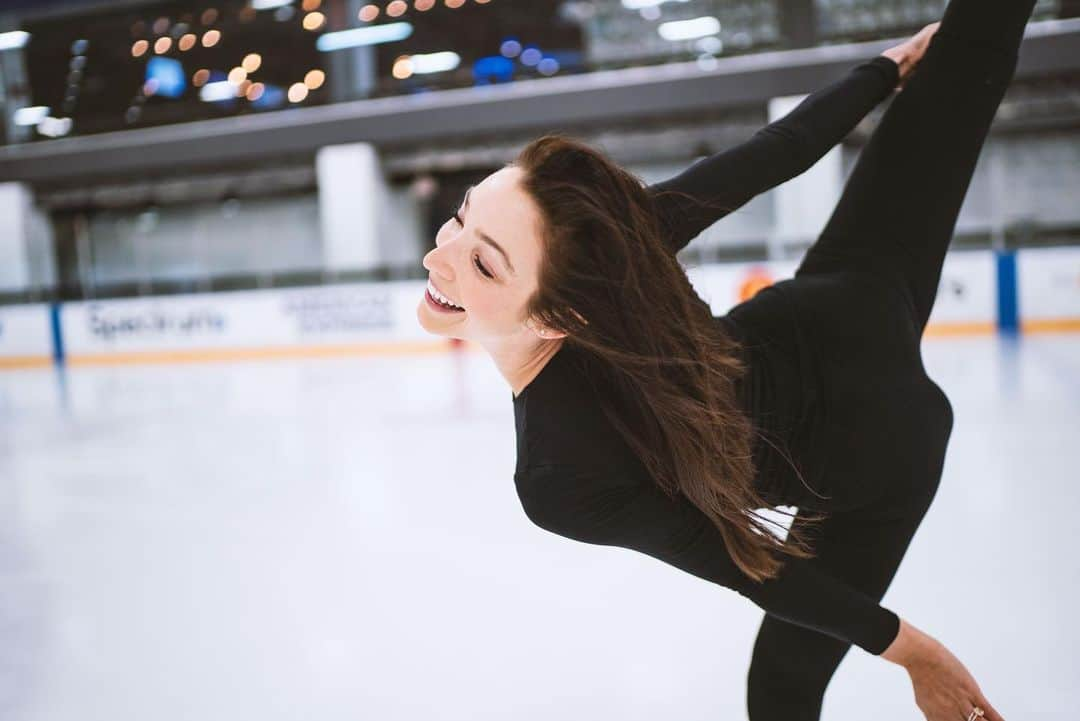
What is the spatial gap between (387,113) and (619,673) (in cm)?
1273

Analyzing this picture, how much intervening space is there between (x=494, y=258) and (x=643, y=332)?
193 millimetres

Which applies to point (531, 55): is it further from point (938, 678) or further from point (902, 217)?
point (938, 678)

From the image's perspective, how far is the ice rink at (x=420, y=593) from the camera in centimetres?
202

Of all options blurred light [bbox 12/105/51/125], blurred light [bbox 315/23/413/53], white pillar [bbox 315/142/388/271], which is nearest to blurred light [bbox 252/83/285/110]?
blurred light [bbox 315/23/413/53]

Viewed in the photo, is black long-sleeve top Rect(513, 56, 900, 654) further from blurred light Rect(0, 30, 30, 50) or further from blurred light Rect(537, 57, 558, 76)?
blurred light Rect(0, 30, 30, 50)

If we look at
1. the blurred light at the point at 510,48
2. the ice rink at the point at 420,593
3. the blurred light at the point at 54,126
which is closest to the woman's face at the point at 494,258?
the ice rink at the point at 420,593

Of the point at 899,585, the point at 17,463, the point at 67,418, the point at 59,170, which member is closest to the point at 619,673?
the point at 899,585

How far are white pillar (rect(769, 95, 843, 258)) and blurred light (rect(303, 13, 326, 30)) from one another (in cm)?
844

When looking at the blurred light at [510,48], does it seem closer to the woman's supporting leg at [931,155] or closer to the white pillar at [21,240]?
the white pillar at [21,240]

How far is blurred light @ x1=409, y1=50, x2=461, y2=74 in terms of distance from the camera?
53.4 ft

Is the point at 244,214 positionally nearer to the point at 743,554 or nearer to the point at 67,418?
the point at 67,418

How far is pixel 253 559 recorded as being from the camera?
3.23m

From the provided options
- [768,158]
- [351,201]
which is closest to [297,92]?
[351,201]

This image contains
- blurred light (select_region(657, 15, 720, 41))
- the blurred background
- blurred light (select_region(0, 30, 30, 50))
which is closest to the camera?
the blurred background
